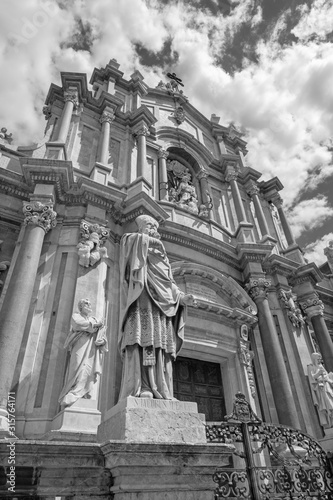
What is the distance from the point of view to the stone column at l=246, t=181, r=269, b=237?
14188mm

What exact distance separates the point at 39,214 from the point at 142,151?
514 cm

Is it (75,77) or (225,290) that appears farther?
(75,77)

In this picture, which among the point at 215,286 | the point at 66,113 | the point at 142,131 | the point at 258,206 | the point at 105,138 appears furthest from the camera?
the point at 258,206

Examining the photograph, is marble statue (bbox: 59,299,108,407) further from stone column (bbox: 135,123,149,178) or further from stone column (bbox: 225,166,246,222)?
stone column (bbox: 225,166,246,222)

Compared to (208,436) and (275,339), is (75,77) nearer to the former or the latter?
(275,339)

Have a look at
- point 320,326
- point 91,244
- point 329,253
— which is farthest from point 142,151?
point 329,253

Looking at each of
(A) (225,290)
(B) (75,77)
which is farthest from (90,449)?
(B) (75,77)

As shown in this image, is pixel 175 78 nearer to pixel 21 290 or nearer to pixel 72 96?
pixel 72 96

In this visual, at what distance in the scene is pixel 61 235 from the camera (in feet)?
29.3

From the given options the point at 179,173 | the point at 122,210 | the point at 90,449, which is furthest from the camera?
the point at 179,173

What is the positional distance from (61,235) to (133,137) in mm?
5648

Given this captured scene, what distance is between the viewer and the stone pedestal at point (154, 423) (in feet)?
10.9

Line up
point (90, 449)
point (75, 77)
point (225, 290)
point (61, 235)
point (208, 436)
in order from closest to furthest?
point (90, 449)
point (208, 436)
point (61, 235)
point (225, 290)
point (75, 77)

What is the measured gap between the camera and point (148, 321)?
438 centimetres
